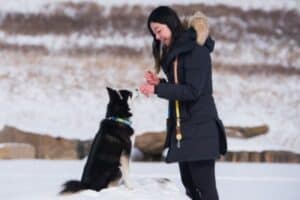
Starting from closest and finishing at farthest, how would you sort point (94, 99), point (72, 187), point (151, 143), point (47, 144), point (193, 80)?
1. point (193, 80)
2. point (72, 187)
3. point (151, 143)
4. point (47, 144)
5. point (94, 99)

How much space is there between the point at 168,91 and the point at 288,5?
5.73m

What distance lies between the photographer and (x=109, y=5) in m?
7.79

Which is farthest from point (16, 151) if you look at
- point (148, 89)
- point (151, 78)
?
point (148, 89)

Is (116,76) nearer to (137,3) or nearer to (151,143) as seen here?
(137,3)

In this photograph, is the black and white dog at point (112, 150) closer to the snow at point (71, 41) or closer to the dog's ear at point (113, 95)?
the dog's ear at point (113, 95)

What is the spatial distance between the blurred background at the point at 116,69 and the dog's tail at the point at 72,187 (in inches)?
140

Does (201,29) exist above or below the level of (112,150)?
above

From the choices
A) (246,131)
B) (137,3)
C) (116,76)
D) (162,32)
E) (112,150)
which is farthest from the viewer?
(137,3)

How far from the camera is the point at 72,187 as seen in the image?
3.28 meters

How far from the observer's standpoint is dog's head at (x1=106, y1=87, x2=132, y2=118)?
3518 millimetres

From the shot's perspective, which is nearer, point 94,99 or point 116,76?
point 94,99

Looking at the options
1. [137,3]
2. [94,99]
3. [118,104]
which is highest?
[137,3]

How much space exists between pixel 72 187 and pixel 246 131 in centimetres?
421

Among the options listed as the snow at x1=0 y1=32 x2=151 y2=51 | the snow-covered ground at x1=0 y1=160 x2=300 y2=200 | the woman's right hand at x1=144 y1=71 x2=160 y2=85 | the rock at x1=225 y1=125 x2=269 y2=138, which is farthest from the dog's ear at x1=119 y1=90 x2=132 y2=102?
the snow at x1=0 y1=32 x2=151 y2=51
